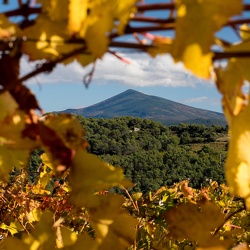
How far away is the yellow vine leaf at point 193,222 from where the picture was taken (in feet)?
1.69

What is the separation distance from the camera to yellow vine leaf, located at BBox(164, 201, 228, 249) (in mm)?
516

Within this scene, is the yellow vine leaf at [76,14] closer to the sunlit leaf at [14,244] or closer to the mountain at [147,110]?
the sunlit leaf at [14,244]

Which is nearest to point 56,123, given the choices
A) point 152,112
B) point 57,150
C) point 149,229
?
point 57,150

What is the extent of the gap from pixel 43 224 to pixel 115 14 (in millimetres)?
235

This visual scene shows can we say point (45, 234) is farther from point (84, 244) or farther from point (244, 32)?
point (244, 32)

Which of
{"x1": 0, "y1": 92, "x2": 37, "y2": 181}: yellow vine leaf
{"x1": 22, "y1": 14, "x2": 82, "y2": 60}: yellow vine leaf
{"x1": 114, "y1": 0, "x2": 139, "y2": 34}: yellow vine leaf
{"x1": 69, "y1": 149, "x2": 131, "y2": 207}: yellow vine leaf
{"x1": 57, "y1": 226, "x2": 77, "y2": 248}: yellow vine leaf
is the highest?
{"x1": 114, "y1": 0, "x2": 139, "y2": 34}: yellow vine leaf

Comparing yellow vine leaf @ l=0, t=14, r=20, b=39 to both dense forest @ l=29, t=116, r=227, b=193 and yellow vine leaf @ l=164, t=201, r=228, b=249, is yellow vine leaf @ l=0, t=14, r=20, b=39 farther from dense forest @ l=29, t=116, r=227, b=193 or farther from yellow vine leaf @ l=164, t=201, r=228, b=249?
dense forest @ l=29, t=116, r=227, b=193

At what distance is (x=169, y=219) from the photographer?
1.72 feet

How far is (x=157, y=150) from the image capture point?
34.8 m

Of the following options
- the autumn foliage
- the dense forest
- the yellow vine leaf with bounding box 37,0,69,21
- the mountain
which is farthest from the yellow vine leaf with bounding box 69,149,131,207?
the mountain

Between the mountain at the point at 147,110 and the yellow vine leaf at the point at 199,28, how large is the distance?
8588 centimetres

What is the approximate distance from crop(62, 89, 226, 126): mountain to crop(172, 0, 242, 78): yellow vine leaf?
A: 85880mm

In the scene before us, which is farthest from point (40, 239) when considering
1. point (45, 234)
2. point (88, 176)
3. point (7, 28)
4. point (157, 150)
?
point (157, 150)

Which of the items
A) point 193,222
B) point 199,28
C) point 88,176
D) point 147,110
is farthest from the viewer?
point 147,110
